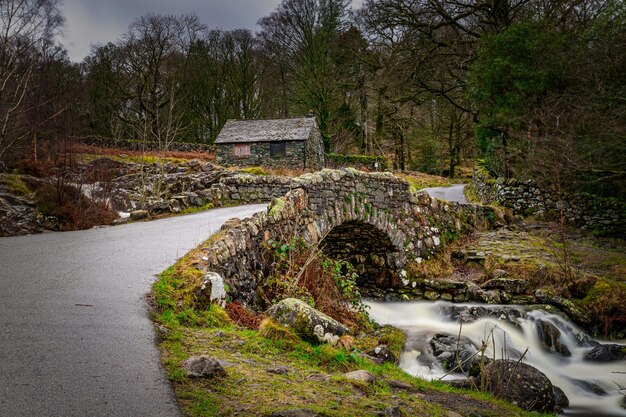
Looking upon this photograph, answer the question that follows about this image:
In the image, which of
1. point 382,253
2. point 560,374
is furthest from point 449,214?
point 560,374

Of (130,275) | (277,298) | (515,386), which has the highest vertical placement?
(130,275)

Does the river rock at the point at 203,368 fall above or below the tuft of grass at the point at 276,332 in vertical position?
above

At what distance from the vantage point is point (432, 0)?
19.6 meters

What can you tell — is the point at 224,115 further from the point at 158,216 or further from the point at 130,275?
the point at 130,275

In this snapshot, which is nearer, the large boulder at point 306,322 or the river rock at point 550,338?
the large boulder at point 306,322

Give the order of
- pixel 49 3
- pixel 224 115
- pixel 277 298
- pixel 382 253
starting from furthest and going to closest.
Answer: pixel 224 115
pixel 49 3
pixel 382 253
pixel 277 298

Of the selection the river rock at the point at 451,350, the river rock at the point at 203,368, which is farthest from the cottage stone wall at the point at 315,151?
the river rock at the point at 203,368

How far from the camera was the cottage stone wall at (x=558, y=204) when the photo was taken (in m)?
15.5

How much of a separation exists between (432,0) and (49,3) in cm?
1583

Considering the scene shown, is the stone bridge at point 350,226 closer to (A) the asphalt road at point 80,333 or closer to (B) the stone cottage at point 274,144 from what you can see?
(A) the asphalt road at point 80,333

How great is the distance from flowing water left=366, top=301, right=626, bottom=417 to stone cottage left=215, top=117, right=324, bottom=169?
73.9 feet

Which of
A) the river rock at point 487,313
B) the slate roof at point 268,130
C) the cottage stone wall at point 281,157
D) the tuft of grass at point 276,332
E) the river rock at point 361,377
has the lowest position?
the river rock at point 487,313

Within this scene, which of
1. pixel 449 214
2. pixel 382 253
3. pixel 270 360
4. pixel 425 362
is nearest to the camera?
pixel 270 360

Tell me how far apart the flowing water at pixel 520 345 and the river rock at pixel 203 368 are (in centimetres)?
473
